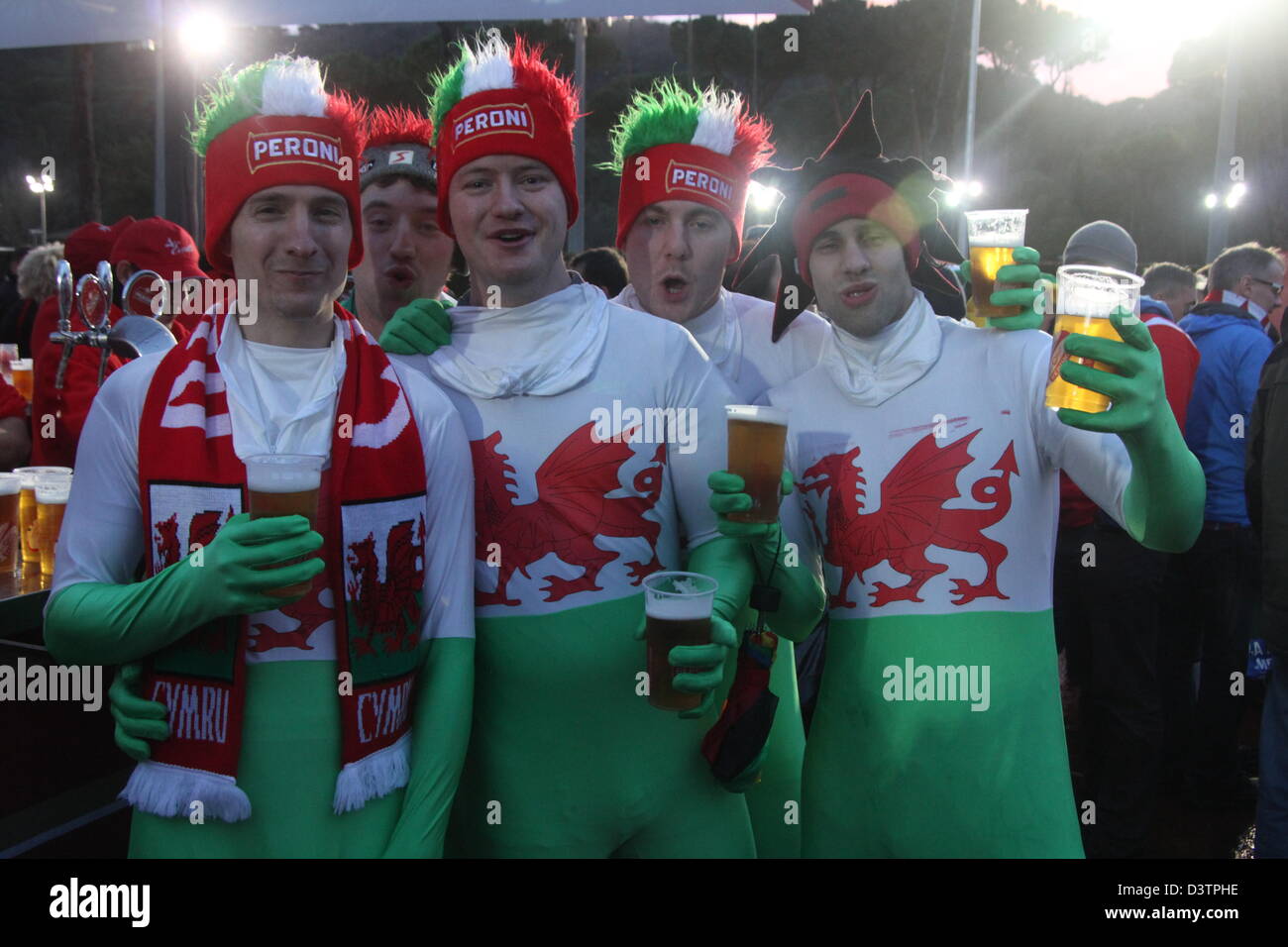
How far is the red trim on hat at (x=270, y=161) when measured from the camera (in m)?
2.20

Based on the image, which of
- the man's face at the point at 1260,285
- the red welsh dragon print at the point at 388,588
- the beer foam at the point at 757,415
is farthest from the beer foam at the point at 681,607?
the man's face at the point at 1260,285

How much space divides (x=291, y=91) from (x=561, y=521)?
1145mm

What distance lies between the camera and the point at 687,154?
323cm

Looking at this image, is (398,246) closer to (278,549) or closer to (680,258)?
(680,258)

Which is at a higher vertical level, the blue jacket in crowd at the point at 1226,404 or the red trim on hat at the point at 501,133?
the red trim on hat at the point at 501,133

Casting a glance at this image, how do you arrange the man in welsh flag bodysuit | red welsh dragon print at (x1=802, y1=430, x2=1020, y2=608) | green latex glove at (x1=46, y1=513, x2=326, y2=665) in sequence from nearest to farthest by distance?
green latex glove at (x1=46, y1=513, x2=326, y2=665), red welsh dragon print at (x1=802, y1=430, x2=1020, y2=608), the man in welsh flag bodysuit

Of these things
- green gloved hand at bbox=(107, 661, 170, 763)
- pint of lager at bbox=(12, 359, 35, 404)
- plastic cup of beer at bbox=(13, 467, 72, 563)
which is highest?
pint of lager at bbox=(12, 359, 35, 404)

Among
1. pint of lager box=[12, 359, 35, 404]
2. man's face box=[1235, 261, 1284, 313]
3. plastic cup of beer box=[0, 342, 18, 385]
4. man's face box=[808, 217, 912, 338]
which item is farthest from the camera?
man's face box=[1235, 261, 1284, 313]

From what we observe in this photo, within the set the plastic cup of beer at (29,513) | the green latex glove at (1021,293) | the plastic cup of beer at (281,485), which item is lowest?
the plastic cup of beer at (29,513)

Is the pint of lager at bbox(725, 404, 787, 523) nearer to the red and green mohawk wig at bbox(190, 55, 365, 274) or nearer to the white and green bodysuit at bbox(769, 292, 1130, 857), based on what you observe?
the white and green bodysuit at bbox(769, 292, 1130, 857)

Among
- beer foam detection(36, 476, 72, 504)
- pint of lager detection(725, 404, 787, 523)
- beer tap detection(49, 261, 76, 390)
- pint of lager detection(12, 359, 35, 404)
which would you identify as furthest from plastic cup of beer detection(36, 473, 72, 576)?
pint of lager detection(725, 404, 787, 523)

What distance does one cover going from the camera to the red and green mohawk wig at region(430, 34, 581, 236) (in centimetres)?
245

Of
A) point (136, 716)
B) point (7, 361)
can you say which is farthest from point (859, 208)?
point (7, 361)

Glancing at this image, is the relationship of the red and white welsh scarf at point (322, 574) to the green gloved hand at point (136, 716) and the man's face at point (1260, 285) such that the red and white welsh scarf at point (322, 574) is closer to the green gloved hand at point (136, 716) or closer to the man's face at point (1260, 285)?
the green gloved hand at point (136, 716)
